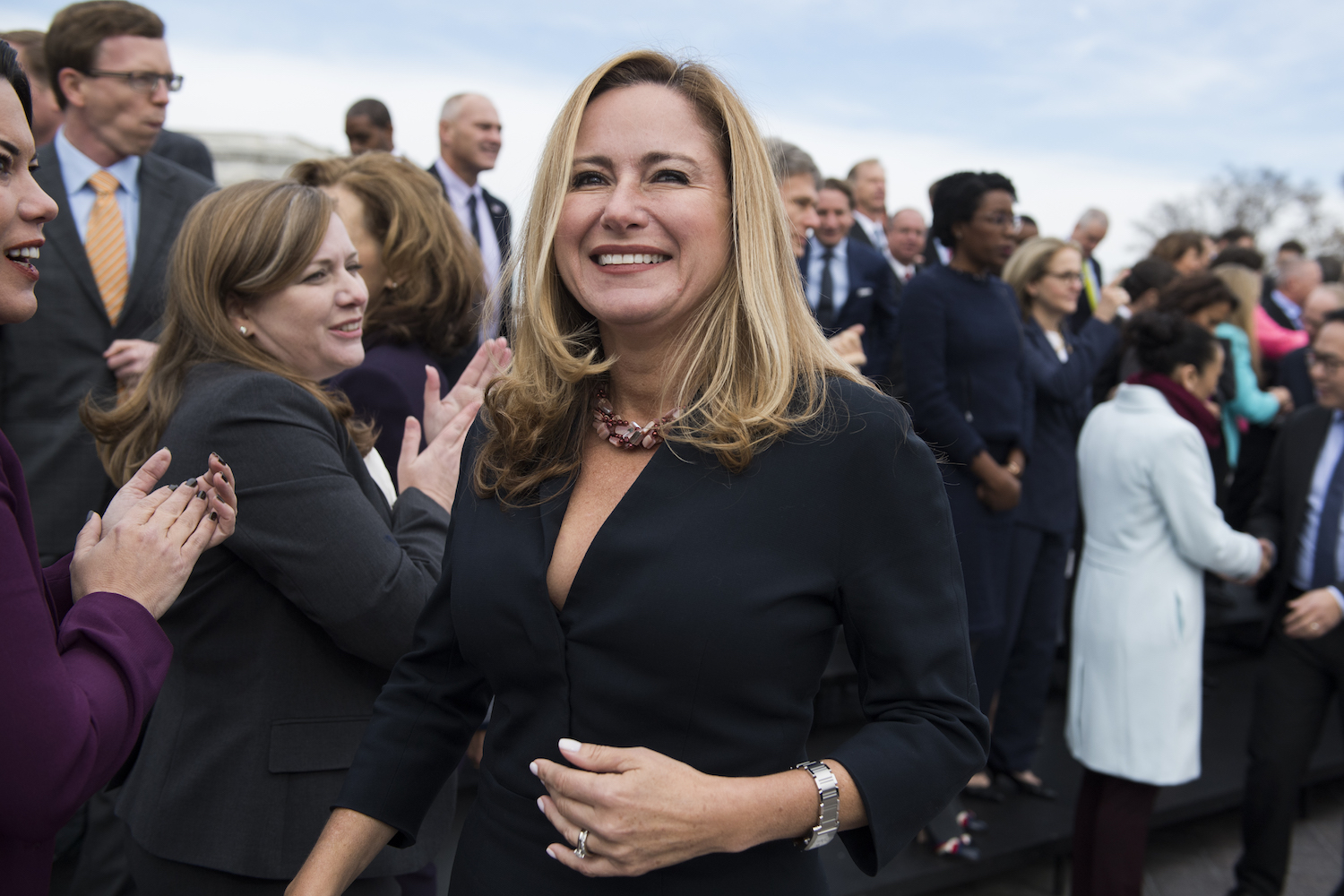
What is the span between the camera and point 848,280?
5.52m

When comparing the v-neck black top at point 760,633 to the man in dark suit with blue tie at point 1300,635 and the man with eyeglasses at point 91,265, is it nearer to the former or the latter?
the man with eyeglasses at point 91,265

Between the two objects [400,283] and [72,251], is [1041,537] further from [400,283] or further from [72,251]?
[72,251]

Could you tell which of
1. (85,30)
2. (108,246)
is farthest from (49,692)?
(85,30)

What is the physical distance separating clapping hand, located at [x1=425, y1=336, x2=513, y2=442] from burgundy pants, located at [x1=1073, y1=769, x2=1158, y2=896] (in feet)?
8.50

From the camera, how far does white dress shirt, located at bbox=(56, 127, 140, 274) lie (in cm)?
328

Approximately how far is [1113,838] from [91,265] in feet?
12.5

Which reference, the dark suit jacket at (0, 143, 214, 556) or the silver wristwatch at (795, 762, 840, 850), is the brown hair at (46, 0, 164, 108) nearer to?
the dark suit jacket at (0, 143, 214, 556)

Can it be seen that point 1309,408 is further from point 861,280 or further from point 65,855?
point 65,855

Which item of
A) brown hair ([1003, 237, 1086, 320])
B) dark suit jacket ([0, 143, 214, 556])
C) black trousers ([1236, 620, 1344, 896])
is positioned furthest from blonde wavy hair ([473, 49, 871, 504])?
brown hair ([1003, 237, 1086, 320])

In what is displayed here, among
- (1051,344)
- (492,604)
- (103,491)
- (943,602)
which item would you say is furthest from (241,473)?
(1051,344)

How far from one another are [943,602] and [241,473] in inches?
48.3

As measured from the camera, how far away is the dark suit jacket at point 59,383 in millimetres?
3018

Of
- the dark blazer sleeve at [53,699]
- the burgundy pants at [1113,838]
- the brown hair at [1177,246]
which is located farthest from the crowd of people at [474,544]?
the brown hair at [1177,246]

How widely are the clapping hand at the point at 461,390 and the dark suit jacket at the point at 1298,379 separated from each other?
18.8ft
